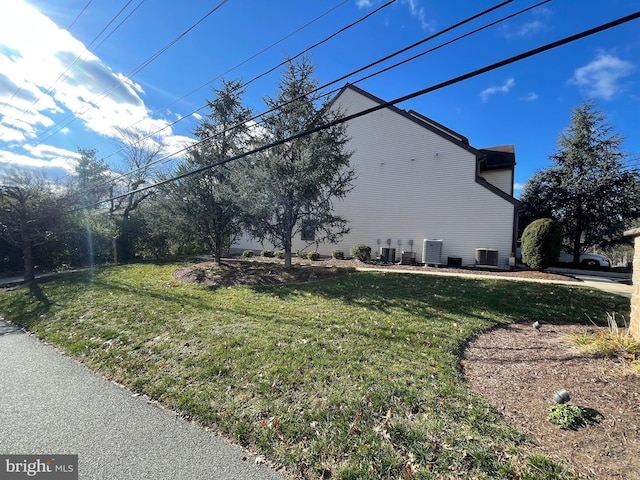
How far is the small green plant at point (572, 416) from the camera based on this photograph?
2.48 m

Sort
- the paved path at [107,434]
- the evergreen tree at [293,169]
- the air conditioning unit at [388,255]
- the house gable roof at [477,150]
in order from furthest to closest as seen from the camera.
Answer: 1. the air conditioning unit at [388,255]
2. the house gable roof at [477,150]
3. the evergreen tree at [293,169]
4. the paved path at [107,434]

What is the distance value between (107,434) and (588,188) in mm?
23018

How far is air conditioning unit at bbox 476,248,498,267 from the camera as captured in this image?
40.0ft

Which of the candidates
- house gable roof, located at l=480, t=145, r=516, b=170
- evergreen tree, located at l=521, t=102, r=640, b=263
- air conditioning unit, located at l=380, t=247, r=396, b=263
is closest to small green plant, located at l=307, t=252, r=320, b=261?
air conditioning unit, located at l=380, t=247, r=396, b=263

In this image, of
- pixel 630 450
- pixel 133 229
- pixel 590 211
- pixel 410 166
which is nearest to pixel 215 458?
pixel 630 450

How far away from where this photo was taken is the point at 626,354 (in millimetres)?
3557

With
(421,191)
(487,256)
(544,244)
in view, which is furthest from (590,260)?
(421,191)

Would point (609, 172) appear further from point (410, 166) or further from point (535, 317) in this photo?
point (535, 317)

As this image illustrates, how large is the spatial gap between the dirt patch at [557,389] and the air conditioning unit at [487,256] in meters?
8.00

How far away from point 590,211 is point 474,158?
9823 millimetres

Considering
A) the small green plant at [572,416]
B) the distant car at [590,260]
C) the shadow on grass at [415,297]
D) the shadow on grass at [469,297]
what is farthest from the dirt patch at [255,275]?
the distant car at [590,260]

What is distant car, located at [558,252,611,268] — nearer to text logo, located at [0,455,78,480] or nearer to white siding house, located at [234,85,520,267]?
white siding house, located at [234,85,520,267]

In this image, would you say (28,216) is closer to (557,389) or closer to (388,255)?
(388,255)

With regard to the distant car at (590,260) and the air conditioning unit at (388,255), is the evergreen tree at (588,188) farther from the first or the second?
the air conditioning unit at (388,255)
